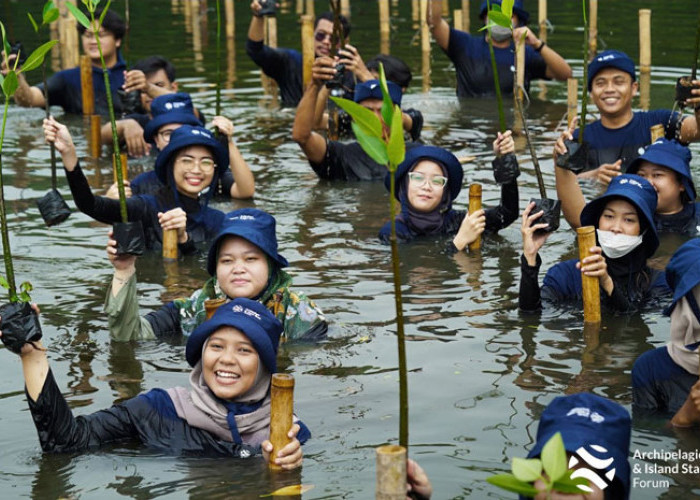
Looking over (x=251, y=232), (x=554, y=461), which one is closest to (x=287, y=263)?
(x=251, y=232)

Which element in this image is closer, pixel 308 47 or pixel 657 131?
pixel 657 131

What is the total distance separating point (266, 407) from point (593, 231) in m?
2.60

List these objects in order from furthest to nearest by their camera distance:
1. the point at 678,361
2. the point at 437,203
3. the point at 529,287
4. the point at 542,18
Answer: the point at 542,18, the point at 437,203, the point at 529,287, the point at 678,361

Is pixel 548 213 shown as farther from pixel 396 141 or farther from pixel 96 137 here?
pixel 96 137

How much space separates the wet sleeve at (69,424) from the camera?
6523 mm

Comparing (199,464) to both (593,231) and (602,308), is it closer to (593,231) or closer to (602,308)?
(593,231)

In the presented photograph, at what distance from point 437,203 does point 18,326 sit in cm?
551

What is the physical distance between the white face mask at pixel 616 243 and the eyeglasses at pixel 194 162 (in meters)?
3.63

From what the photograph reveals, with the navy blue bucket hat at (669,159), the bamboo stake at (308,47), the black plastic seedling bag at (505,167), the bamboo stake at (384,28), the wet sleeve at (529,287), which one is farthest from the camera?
the bamboo stake at (384,28)

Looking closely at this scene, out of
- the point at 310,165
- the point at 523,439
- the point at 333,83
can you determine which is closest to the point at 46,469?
the point at 523,439

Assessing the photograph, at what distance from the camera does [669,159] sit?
10312 mm

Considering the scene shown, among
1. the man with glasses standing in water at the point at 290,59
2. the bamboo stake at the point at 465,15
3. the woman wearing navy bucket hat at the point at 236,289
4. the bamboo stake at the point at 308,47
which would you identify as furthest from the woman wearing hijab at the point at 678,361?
the bamboo stake at the point at 465,15

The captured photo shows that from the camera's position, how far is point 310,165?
563 inches

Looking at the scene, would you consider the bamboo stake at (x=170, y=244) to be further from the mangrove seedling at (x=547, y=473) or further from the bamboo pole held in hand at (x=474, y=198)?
the mangrove seedling at (x=547, y=473)
